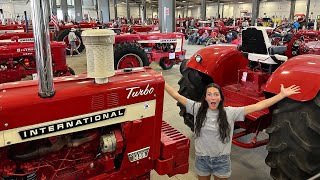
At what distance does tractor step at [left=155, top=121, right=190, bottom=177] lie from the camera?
2.02m

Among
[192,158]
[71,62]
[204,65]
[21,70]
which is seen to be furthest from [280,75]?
[71,62]

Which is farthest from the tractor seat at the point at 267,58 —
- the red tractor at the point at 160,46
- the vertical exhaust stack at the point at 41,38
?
the red tractor at the point at 160,46

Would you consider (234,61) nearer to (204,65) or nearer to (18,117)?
(204,65)

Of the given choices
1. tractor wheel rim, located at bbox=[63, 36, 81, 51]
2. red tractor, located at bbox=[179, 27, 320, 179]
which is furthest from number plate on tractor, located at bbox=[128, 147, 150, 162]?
tractor wheel rim, located at bbox=[63, 36, 81, 51]

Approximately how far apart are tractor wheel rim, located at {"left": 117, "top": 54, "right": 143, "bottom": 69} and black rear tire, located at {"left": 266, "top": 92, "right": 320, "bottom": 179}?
4.94 meters

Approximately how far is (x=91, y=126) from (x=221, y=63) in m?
1.93

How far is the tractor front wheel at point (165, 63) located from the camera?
7965 mm

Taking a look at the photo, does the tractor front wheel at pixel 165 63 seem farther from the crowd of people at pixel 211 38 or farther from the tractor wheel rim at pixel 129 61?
the crowd of people at pixel 211 38

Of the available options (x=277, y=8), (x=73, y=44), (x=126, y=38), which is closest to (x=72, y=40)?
(x=73, y=44)

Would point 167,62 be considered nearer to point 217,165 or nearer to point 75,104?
point 217,165

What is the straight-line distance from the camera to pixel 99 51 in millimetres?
1563

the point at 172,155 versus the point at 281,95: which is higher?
the point at 281,95

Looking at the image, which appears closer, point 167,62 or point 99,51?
point 99,51

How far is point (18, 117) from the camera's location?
143 centimetres
